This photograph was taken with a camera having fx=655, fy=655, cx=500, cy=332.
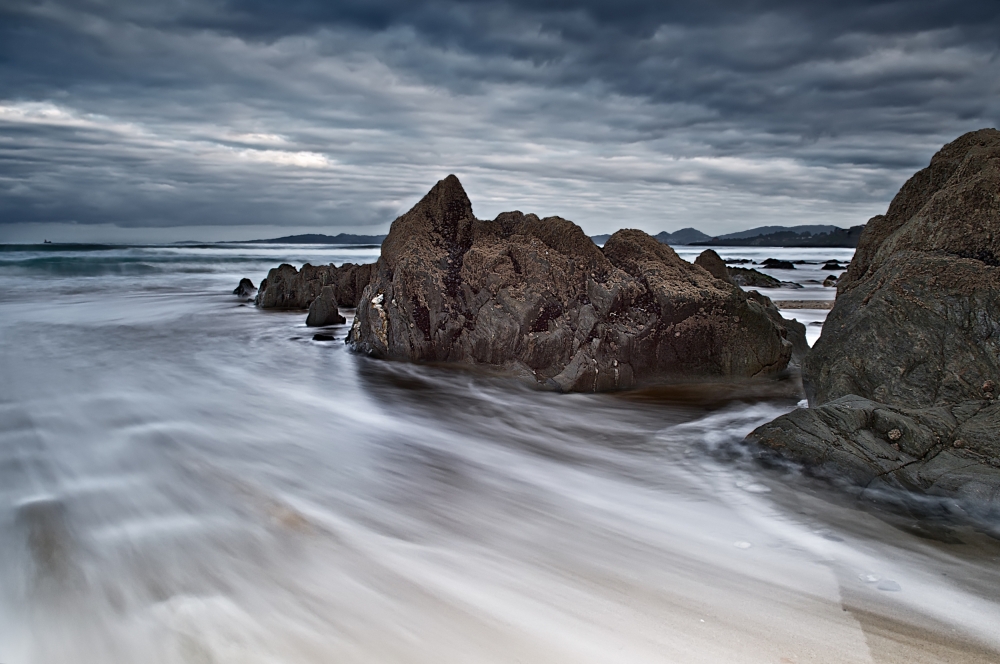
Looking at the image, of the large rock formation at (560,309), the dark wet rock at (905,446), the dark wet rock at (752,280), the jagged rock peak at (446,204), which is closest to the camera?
the dark wet rock at (905,446)

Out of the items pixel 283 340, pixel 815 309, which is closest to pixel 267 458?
pixel 283 340

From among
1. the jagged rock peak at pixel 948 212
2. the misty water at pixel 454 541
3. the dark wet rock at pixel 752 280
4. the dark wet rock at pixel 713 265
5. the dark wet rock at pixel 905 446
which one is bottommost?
the misty water at pixel 454 541

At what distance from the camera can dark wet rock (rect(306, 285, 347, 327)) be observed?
40.3 ft

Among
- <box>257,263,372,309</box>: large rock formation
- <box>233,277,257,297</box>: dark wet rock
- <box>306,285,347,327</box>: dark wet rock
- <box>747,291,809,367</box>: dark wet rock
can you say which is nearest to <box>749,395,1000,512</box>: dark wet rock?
<box>747,291,809,367</box>: dark wet rock

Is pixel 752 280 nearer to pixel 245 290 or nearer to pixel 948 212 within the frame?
pixel 245 290

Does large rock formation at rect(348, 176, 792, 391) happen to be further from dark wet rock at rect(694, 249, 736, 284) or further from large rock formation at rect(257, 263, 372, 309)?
large rock formation at rect(257, 263, 372, 309)

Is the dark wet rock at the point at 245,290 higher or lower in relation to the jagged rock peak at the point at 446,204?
lower

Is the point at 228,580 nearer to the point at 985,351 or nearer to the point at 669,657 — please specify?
the point at 669,657

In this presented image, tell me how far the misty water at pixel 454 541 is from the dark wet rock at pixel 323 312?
5.29 meters

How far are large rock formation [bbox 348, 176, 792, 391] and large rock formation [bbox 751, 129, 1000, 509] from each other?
1.62 meters

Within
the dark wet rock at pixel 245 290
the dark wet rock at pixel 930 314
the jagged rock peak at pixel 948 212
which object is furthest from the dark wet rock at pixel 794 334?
the dark wet rock at pixel 245 290

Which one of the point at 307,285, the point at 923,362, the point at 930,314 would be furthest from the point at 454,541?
the point at 307,285

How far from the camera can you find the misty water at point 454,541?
103 inches

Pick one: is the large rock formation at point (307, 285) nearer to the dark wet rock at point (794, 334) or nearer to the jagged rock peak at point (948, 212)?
the dark wet rock at point (794, 334)
